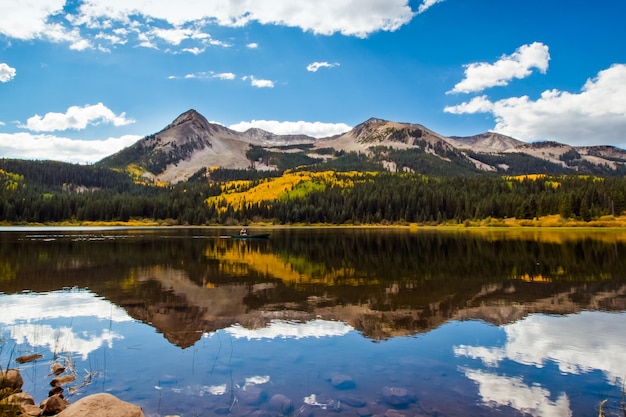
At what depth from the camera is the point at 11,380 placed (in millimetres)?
14836

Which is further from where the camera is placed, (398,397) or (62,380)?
(62,380)

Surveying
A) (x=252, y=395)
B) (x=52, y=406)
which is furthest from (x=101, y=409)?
(x=252, y=395)

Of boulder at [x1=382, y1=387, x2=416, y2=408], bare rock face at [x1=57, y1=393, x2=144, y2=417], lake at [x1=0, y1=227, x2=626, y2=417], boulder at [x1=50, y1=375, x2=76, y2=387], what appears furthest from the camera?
boulder at [x1=50, y1=375, x2=76, y2=387]

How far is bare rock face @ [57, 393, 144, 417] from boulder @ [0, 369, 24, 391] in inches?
185

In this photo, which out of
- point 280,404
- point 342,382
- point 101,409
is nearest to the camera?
point 101,409

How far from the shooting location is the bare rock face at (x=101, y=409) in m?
11.2

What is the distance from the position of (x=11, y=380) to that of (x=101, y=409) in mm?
6040

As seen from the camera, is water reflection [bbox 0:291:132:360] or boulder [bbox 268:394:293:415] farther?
water reflection [bbox 0:291:132:360]

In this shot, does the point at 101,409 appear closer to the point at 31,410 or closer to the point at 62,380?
the point at 31,410

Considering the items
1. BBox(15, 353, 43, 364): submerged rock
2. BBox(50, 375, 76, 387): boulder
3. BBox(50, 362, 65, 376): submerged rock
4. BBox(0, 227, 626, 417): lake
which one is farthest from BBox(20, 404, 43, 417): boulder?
BBox(15, 353, 43, 364): submerged rock

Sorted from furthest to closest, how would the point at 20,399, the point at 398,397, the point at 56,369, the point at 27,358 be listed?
the point at 27,358 < the point at 56,369 < the point at 398,397 < the point at 20,399

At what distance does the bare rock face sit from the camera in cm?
1117

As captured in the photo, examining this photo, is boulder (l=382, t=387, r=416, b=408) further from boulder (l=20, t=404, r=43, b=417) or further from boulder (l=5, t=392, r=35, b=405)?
boulder (l=5, t=392, r=35, b=405)

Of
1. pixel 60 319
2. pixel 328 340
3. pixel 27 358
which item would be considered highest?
pixel 328 340
